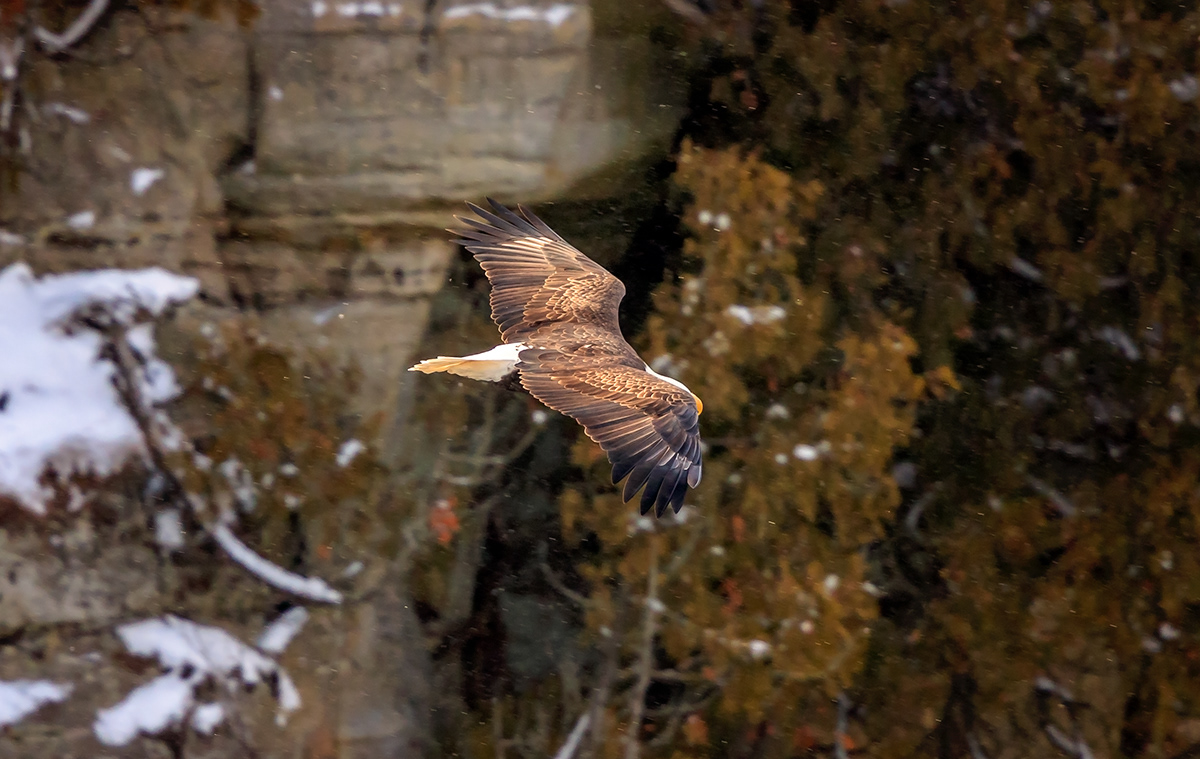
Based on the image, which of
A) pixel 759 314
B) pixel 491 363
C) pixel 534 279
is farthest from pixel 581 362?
pixel 759 314

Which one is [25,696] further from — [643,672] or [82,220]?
[643,672]

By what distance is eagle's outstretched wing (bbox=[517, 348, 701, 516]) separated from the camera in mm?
2115

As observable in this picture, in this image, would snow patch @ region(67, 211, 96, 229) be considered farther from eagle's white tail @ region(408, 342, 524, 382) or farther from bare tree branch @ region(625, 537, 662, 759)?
bare tree branch @ region(625, 537, 662, 759)

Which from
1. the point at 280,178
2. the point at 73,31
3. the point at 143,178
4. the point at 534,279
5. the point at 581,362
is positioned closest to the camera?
the point at 581,362

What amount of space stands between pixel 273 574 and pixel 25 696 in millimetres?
794

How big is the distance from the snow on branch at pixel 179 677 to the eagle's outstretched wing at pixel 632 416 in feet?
6.83

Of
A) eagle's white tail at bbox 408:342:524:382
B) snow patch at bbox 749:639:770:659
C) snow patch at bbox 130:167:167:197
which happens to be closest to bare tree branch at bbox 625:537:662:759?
snow patch at bbox 749:639:770:659

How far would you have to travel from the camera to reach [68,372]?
3.87 meters

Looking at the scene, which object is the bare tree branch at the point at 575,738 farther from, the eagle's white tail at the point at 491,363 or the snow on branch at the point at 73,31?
the snow on branch at the point at 73,31

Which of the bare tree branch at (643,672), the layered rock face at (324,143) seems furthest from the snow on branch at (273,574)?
the bare tree branch at (643,672)

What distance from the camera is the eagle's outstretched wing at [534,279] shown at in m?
2.66

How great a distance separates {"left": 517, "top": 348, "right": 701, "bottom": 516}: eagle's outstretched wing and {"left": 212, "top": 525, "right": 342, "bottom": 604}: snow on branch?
1.92 meters

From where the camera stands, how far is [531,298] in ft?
8.88

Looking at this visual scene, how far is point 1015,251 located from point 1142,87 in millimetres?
575
